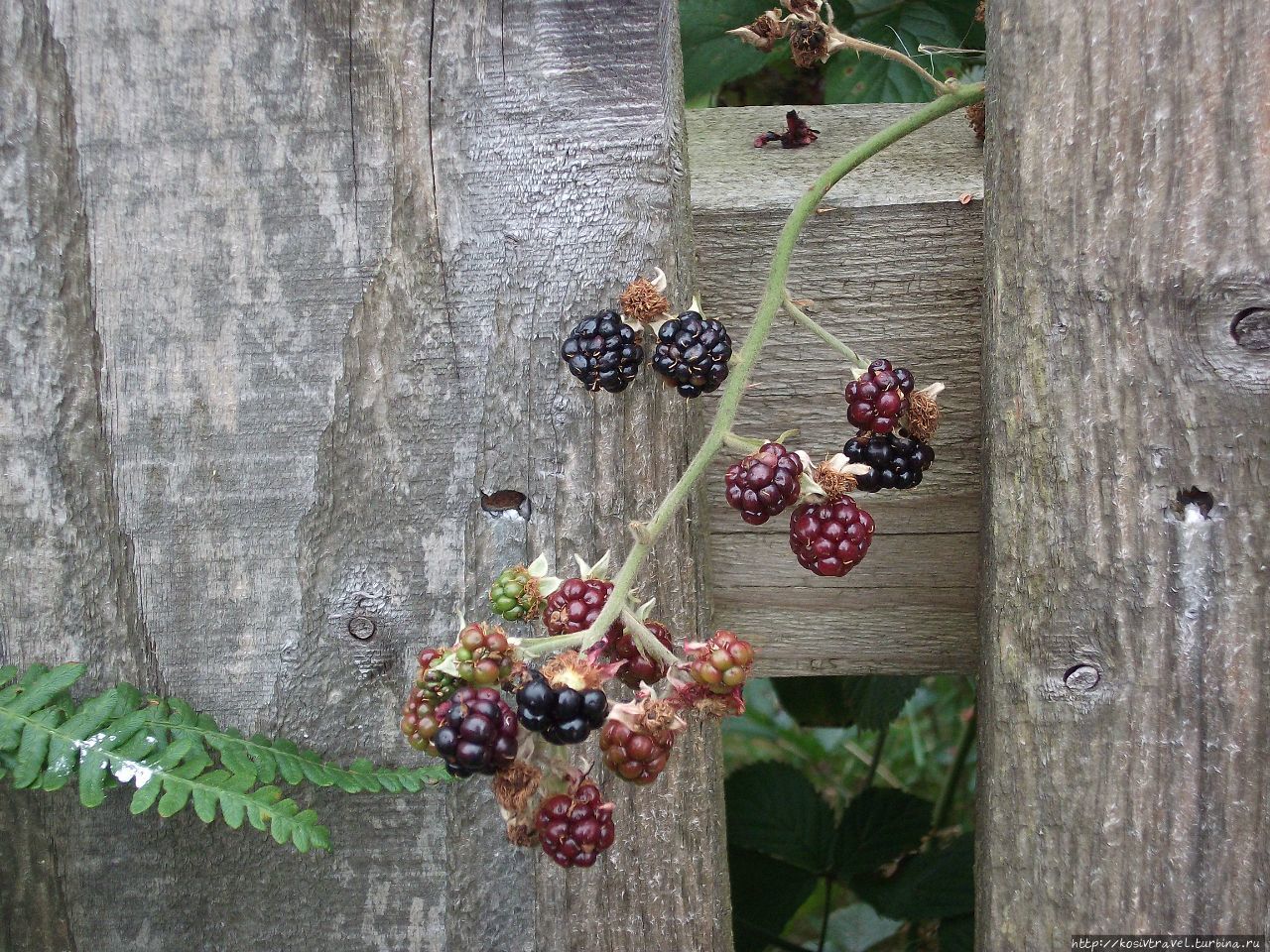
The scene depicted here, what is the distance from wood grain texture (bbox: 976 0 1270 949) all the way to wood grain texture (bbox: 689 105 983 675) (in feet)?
0.41

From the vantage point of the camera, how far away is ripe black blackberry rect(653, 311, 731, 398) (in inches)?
33.7

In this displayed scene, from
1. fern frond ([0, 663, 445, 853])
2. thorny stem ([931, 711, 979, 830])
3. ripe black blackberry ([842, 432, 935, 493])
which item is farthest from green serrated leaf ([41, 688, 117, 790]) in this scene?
thorny stem ([931, 711, 979, 830])

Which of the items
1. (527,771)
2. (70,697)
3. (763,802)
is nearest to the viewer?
(527,771)

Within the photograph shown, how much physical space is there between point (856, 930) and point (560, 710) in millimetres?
1791

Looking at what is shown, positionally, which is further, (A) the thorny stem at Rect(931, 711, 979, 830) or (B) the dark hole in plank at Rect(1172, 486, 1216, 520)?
(A) the thorny stem at Rect(931, 711, 979, 830)

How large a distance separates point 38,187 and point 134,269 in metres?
0.12

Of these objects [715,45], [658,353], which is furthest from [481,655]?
[715,45]

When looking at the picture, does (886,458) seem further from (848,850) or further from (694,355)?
(848,850)

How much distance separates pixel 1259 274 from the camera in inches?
32.8

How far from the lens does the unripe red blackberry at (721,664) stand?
2.43 ft

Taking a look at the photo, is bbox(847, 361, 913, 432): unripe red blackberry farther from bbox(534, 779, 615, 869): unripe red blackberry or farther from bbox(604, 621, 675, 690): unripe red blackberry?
bbox(534, 779, 615, 869): unripe red blackberry

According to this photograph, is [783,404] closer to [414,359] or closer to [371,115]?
[414,359]

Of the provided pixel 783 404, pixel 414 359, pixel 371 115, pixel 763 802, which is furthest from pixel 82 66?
pixel 763 802

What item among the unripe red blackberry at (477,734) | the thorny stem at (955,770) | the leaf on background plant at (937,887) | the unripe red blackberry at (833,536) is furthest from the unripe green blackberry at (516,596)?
the thorny stem at (955,770)
